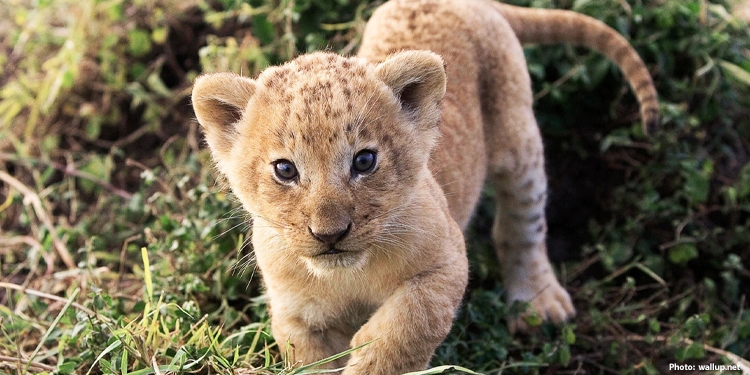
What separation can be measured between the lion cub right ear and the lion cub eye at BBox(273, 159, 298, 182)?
0.41 m

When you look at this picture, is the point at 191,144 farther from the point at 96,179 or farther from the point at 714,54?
the point at 714,54

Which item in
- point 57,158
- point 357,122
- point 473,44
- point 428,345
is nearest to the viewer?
point 357,122

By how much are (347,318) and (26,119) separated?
441cm

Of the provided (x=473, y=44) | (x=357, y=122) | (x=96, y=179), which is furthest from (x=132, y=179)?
(x=357, y=122)

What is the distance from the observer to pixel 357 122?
3156mm

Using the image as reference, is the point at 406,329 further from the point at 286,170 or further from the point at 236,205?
the point at 236,205

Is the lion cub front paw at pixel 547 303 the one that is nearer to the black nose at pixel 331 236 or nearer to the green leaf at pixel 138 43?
the black nose at pixel 331 236

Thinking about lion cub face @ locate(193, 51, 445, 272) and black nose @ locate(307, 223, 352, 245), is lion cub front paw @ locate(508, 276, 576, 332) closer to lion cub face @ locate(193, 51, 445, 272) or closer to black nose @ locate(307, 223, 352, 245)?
lion cub face @ locate(193, 51, 445, 272)

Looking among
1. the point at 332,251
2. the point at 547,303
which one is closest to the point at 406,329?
the point at 332,251

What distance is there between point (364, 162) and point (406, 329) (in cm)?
72

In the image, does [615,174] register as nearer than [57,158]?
Yes

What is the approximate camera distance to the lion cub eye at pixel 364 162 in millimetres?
3148

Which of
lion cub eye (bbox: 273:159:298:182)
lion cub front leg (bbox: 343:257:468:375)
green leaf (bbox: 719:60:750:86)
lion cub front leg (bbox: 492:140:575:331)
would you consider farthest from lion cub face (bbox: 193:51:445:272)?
green leaf (bbox: 719:60:750:86)

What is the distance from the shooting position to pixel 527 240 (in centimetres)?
506
